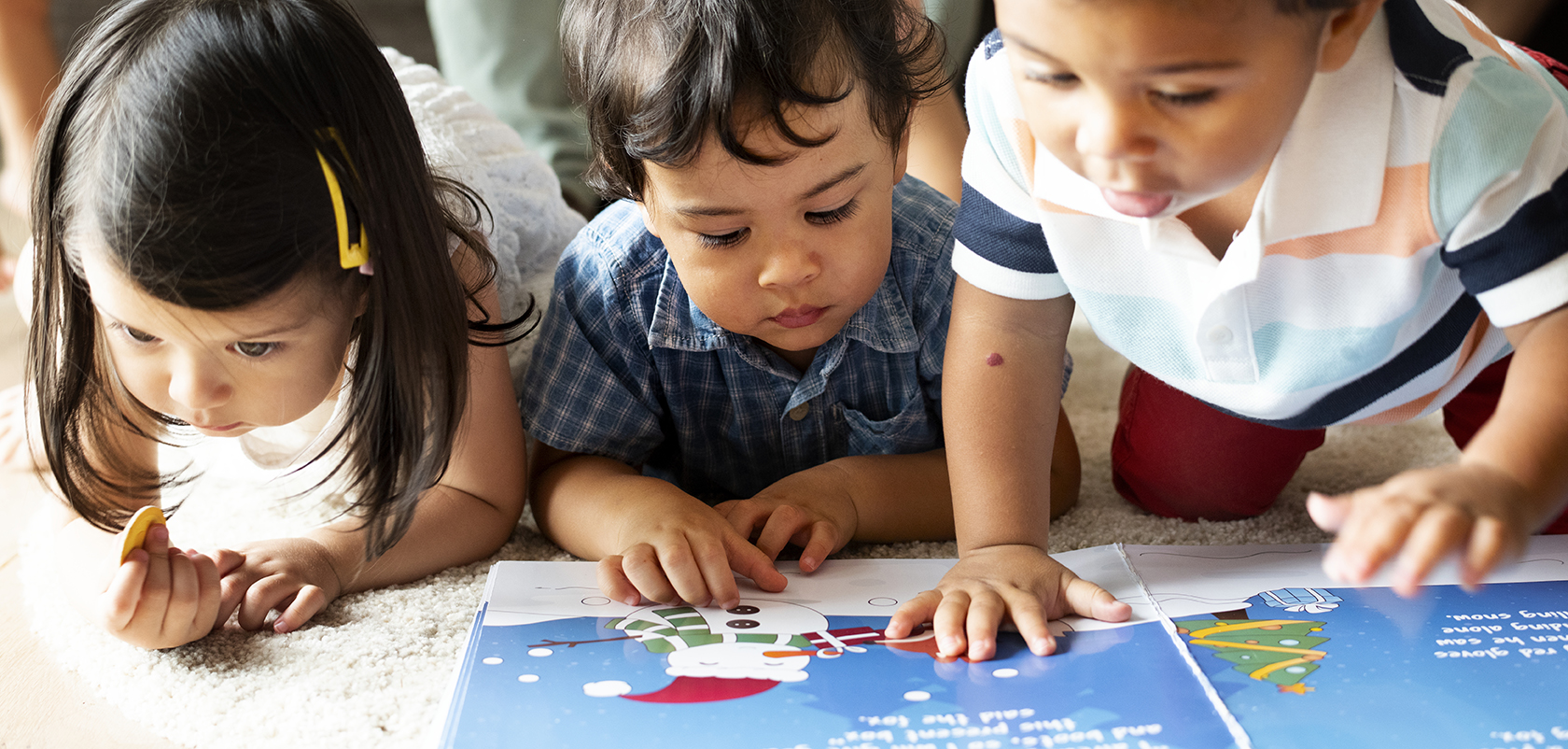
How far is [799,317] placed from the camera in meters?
0.70

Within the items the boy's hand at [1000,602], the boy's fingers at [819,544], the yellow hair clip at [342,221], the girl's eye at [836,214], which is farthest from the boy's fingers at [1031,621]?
the yellow hair clip at [342,221]

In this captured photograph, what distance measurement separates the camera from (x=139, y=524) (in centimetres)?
62

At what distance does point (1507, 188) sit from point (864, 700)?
34 centimetres

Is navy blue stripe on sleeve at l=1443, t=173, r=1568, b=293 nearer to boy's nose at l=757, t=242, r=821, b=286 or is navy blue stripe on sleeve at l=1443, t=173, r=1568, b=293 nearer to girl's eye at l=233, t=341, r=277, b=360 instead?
boy's nose at l=757, t=242, r=821, b=286

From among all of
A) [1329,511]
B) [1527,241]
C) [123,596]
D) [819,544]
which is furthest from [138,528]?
[1527,241]

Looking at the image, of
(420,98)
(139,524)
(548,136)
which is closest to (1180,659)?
(139,524)

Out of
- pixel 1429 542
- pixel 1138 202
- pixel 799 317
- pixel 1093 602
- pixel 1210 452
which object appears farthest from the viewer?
pixel 1210 452

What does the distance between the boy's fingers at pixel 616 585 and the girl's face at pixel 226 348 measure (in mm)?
181

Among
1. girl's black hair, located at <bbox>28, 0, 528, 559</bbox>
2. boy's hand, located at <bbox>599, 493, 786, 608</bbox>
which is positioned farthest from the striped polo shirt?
girl's black hair, located at <bbox>28, 0, 528, 559</bbox>

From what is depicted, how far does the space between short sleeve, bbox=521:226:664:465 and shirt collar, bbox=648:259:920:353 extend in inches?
0.8

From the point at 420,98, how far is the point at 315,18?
0.37 m

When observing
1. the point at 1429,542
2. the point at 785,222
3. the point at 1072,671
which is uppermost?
the point at 785,222

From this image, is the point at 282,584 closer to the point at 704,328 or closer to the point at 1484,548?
the point at 704,328

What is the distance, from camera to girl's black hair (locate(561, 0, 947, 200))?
2.04 ft
